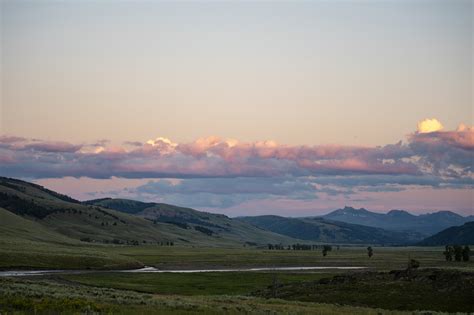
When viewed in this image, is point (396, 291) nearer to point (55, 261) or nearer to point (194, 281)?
point (194, 281)

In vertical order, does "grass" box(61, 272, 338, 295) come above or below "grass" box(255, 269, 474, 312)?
below

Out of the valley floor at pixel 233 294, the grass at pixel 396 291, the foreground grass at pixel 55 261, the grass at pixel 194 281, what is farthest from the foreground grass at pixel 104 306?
the foreground grass at pixel 55 261

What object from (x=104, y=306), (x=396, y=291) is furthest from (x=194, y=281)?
(x=104, y=306)

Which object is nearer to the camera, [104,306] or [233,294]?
[104,306]

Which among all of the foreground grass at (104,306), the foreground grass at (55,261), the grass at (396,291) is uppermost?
the foreground grass at (104,306)

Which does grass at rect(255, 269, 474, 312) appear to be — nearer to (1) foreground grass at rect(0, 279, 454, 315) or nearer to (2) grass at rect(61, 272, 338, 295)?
(1) foreground grass at rect(0, 279, 454, 315)

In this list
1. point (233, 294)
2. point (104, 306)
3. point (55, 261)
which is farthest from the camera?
point (55, 261)

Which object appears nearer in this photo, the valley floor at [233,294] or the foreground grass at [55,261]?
the valley floor at [233,294]

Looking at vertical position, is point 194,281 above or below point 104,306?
below

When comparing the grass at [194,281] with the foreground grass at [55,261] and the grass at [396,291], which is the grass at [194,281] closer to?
the grass at [396,291]

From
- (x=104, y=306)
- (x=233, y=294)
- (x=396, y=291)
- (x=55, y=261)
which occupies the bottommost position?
(x=55, y=261)

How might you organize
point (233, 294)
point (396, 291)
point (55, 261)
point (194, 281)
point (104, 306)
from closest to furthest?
point (104, 306), point (396, 291), point (233, 294), point (194, 281), point (55, 261)

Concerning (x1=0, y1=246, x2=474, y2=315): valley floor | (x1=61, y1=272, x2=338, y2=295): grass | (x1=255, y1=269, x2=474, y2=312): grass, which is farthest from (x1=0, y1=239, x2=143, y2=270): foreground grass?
(x1=255, y1=269, x2=474, y2=312): grass

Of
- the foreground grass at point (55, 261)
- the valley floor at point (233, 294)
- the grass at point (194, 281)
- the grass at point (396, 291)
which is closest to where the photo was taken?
the valley floor at point (233, 294)
